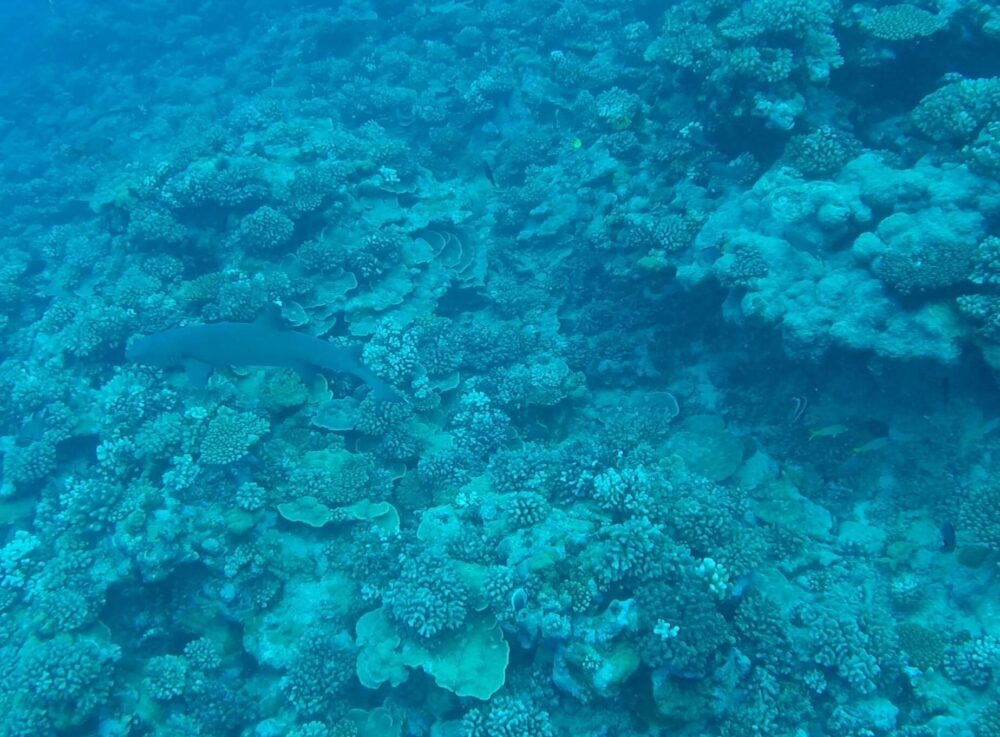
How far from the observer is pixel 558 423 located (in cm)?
810

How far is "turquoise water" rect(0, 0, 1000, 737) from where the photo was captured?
207 inches

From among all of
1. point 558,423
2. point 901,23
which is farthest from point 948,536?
point 901,23

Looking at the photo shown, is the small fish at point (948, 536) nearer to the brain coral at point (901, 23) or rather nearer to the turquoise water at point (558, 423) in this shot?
the turquoise water at point (558, 423)

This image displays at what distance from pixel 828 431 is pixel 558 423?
10.3 feet

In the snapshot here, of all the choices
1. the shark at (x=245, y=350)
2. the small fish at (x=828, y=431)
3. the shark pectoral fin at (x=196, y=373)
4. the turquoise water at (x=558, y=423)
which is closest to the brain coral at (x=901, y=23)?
the turquoise water at (x=558, y=423)

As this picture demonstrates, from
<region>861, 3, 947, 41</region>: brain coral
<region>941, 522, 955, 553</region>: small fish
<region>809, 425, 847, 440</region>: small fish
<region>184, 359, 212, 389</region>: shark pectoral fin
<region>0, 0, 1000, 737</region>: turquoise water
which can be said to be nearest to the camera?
<region>0, 0, 1000, 737</region>: turquoise water

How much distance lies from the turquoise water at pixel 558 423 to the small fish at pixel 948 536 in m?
0.03

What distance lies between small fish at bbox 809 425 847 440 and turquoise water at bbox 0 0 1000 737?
2.5 inches

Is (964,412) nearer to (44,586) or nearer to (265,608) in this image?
(265,608)

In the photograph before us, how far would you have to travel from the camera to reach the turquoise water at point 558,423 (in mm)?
5266

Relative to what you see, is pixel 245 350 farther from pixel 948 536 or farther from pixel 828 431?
pixel 948 536

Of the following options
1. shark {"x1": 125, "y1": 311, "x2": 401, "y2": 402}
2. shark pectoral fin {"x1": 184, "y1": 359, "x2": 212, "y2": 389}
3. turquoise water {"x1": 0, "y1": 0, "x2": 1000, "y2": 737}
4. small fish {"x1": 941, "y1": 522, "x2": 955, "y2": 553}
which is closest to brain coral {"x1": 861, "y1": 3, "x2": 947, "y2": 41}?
turquoise water {"x1": 0, "y1": 0, "x2": 1000, "y2": 737}

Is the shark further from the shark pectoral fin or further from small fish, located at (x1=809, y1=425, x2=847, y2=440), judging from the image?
small fish, located at (x1=809, y1=425, x2=847, y2=440)

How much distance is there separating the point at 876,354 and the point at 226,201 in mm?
8989
